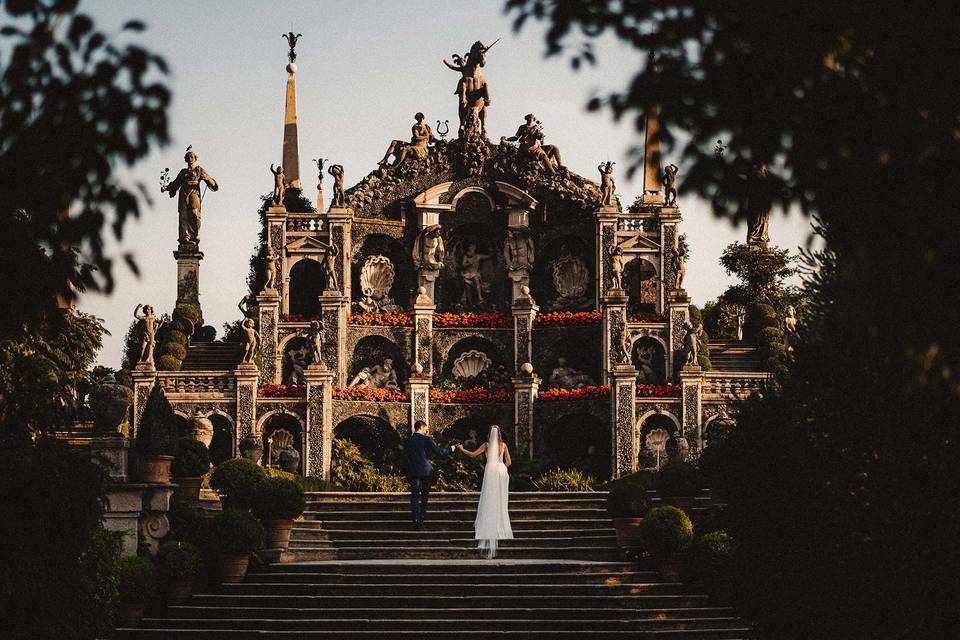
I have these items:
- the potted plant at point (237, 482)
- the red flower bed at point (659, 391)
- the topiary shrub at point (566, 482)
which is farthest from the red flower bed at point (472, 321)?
the potted plant at point (237, 482)

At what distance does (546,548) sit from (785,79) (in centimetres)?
2162

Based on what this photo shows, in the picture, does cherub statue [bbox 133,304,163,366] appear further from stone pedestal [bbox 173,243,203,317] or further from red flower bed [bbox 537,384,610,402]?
red flower bed [bbox 537,384,610,402]

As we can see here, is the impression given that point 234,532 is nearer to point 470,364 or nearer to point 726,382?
point 726,382

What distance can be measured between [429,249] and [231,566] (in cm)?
2093

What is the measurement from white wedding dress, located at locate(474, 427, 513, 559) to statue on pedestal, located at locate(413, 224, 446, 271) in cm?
1698

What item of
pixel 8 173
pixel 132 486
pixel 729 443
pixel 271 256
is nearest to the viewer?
pixel 8 173

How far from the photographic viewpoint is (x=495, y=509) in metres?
29.1

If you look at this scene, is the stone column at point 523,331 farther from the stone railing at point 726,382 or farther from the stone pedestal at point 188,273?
the stone pedestal at point 188,273

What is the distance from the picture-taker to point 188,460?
28766mm

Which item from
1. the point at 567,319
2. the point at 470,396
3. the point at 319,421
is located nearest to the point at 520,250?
the point at 567,319

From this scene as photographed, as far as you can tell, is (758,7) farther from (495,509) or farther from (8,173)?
(495,509)

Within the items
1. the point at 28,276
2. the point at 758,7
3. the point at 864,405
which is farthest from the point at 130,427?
the point at 758,7

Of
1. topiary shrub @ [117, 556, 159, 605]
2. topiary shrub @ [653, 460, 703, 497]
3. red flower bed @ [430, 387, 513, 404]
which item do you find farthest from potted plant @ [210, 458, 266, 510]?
red flower bed @ [430, 387, 513, 404]

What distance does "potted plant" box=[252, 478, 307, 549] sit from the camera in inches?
1113
